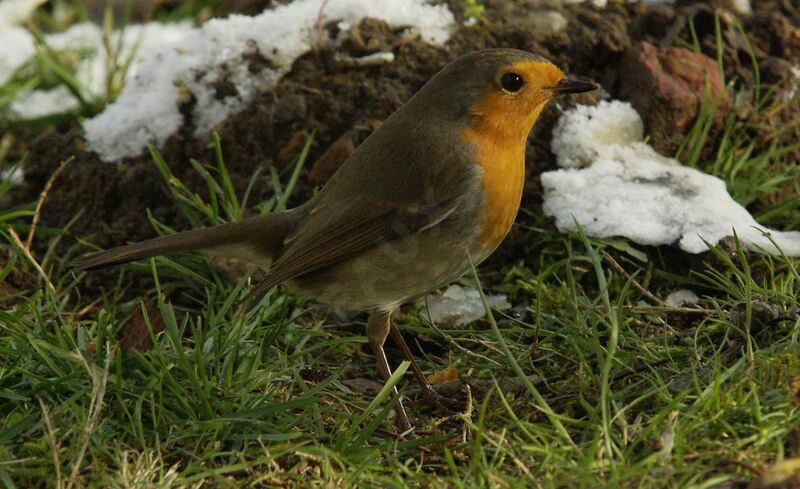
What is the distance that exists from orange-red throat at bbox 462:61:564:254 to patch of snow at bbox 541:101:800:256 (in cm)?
50

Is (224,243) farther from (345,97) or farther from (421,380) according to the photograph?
(345,97)

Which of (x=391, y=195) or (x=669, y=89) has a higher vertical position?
(x=391, y=195)

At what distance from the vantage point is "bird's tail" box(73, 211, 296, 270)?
3.57 metres

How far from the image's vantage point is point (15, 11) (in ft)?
21.6

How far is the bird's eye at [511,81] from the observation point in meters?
3.55

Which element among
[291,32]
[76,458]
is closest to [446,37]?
[291,32]

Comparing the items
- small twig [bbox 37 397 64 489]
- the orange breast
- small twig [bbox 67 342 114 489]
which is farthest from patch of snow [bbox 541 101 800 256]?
small twig [bbox 37 397 64 489]

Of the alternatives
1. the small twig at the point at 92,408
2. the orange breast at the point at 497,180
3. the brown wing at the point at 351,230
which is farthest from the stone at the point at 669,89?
the small twig at the point at 92,408

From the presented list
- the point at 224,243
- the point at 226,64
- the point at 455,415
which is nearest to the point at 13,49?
the point at 226,64

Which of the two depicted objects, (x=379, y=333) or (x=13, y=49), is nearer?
(x=379, y=333)

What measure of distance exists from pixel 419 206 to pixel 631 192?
1.00 metres

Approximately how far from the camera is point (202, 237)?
11.9ft

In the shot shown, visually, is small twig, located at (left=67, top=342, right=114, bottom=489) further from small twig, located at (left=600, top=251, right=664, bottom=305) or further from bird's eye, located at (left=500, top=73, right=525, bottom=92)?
small twig, located at (left=600, top=251, right=664, bottom=305)

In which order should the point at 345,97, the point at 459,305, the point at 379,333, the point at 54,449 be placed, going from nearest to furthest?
1. the point at 54,449
2. the point at 379,333
3. the point at 459,305
4. the point at 345,97
